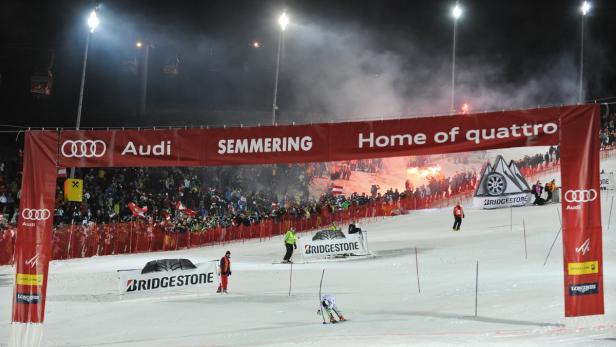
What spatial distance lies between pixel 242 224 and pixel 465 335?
72.1 feet

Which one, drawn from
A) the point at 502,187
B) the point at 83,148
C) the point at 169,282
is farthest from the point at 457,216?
the point at 83,148

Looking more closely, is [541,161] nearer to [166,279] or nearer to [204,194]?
[204,194]

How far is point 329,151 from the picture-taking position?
10.2 m

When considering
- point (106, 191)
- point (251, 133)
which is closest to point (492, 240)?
point (251, 133)

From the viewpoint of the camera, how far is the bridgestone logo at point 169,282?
51.5 feet

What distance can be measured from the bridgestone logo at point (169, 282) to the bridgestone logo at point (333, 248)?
6.33 meters

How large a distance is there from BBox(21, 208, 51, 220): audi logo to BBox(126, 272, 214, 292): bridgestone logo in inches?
224

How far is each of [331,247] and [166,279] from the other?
24.5 ft

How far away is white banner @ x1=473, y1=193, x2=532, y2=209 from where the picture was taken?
99.1 feet

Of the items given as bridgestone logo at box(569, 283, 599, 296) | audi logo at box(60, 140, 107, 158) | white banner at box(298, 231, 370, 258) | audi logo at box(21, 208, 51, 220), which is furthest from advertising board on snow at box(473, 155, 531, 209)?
audi logo at box(21, 208, 51, 220)

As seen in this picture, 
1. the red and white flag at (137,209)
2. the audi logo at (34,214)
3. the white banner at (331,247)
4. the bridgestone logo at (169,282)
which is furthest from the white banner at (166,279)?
the red and white flag at (137,209)

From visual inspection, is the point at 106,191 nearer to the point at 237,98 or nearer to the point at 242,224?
the point at 242,224

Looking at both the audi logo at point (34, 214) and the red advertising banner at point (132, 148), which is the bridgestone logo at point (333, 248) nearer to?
the red advertising banner at point (132, 148)

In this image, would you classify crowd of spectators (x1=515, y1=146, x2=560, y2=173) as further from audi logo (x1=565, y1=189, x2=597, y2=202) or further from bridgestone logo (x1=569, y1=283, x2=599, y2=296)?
bridgestone logo (x1=569, y1=283, x2=599, y2=296)
